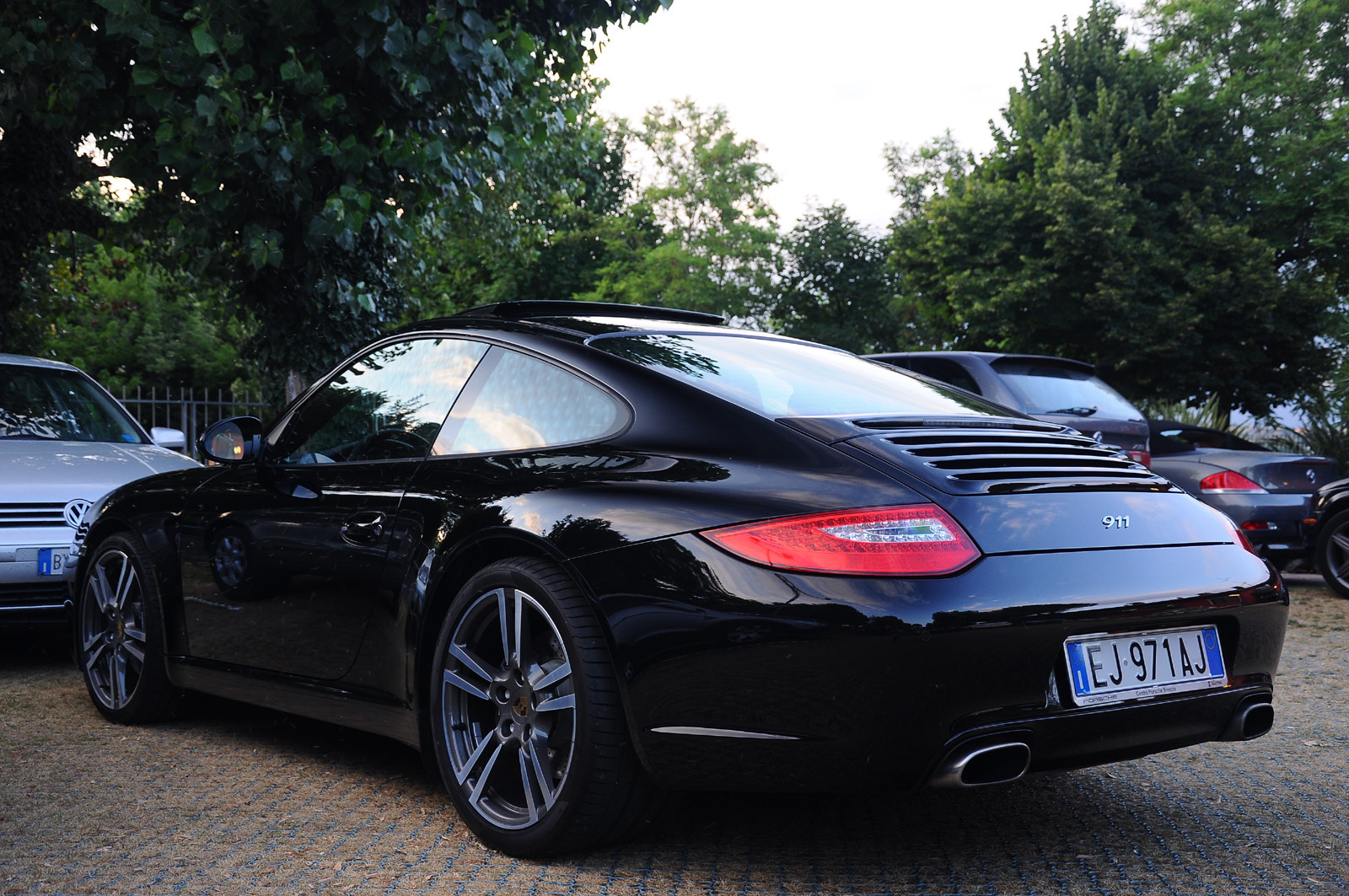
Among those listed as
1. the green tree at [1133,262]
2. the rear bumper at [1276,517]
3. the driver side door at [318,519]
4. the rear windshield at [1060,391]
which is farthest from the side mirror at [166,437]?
the green tree at [1133,262]

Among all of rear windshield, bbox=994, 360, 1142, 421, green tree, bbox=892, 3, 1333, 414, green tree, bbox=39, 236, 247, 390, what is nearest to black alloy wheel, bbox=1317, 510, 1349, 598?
rear windshield, bbox=994, 360, 1142, 421

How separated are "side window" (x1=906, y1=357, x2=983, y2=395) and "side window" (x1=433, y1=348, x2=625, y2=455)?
524cm

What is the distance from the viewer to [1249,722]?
314 cm

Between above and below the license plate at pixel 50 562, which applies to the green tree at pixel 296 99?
above

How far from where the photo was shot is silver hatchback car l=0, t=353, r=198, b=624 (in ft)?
19.8

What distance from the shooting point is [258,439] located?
176 inches

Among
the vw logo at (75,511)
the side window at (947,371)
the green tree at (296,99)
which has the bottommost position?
the vw logo at (75,511)

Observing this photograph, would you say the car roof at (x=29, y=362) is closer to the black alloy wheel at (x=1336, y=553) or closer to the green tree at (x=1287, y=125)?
the black alloy wheel at (x=1336, y=553)

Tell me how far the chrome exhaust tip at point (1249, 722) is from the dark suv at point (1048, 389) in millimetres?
5327

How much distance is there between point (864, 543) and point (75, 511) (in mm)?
4939

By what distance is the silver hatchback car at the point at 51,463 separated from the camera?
603 cm

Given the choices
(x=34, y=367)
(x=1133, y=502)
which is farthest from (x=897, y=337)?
(x=1133, y=502)

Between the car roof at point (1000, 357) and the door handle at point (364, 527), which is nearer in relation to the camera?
the door handle at point (364, 527)

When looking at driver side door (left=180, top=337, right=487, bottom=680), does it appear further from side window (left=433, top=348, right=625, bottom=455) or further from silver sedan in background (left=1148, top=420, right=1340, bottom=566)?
silver sedan in background (left=1148, top=420, right=1340, bottom=566)
